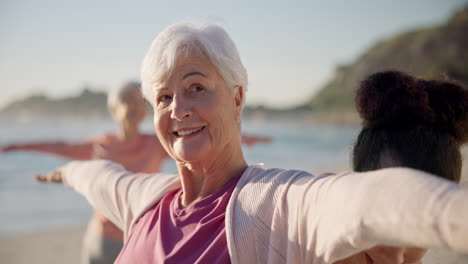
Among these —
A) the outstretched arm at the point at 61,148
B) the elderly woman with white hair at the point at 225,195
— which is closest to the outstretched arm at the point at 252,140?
the outstretched arm at the point at 61,148

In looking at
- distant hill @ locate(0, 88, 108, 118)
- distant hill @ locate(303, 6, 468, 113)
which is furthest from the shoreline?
distant hill @ locate(303, 6, 468, 113)

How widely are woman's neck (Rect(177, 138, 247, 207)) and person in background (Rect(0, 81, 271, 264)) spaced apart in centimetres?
172

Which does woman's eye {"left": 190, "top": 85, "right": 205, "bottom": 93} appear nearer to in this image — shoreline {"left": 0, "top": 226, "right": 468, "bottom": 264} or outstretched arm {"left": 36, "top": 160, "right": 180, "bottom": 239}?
outstretched arm {"left": 36, "top": 160, "right": 180, "bottom": 239}

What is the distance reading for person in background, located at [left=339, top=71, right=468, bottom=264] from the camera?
1209 mm

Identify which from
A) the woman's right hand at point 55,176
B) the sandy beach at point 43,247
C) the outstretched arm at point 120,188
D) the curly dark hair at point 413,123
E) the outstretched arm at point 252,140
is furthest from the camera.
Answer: the sandy beach at point 43,247

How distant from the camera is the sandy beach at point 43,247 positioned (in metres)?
7.47

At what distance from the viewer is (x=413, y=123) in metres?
1.23

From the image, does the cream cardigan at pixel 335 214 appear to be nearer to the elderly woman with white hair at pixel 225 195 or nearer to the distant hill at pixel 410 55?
the elderly woman with white hair at pixel 225 195

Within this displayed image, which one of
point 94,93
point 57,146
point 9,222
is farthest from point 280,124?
point 57,146

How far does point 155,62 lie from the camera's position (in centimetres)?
162

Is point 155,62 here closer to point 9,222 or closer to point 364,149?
point 364,149

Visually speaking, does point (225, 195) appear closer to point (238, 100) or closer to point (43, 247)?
point (238, 100)

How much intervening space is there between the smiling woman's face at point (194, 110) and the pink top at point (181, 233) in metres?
0.17

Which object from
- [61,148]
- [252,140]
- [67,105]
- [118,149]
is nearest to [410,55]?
[67,105]
